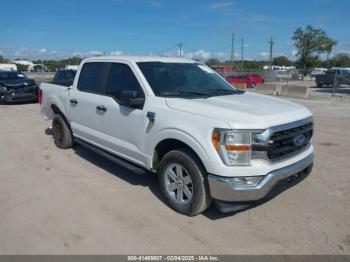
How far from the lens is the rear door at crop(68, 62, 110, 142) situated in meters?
5.54

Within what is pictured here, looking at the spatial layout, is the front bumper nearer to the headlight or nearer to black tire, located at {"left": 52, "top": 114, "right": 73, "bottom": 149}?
the headlight

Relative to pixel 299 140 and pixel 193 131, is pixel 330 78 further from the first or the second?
pixel 193 131

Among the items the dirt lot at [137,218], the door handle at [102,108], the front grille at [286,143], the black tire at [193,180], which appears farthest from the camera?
the door handle at [102,108]

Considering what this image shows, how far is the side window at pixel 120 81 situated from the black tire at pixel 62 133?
198 cm

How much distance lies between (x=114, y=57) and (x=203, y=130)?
2.40 m

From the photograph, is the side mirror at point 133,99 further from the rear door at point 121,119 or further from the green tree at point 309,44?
the green tree at point 309,44

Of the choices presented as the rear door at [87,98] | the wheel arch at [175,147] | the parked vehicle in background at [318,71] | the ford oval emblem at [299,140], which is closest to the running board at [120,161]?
the rear door at [87,98]

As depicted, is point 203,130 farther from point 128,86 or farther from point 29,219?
point 29,219

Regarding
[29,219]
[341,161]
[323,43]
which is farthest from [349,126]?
[323,43]

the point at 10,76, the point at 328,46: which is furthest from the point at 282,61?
the point at 10,76

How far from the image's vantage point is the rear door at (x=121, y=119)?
464cm

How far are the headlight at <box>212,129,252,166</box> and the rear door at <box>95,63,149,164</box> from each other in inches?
47.1

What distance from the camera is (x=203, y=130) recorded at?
12.3ft

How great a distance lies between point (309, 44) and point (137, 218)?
85732mm
